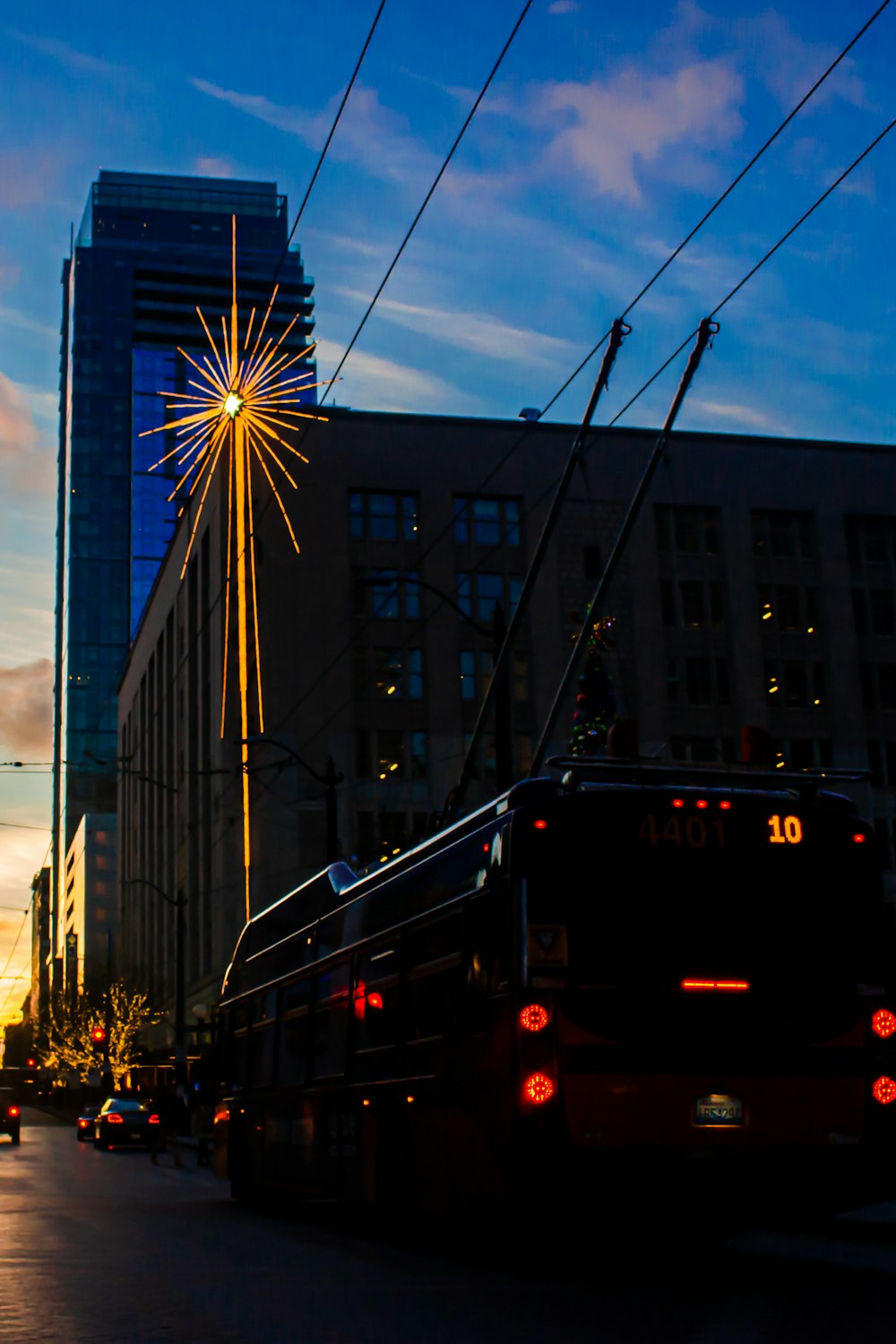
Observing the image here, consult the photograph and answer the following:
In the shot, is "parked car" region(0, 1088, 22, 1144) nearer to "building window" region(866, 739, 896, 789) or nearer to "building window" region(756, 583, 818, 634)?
"building window" region(756, 583, 818, 634)

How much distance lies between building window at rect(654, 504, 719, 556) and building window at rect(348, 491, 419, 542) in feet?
34.0

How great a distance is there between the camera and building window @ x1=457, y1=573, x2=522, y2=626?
66.4 m

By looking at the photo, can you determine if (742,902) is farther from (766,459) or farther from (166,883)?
(166,883)

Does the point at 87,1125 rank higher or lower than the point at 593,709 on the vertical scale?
lower

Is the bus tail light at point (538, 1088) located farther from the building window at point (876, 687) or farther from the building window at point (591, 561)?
the building window at point (876, 687)

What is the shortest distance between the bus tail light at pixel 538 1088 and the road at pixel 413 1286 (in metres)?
0.81

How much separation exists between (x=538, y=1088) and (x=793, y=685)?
5968cm

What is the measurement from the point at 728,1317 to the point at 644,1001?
2107 millimetres

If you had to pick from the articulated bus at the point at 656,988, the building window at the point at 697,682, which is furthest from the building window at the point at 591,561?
the articulated bus at the point at 656,988

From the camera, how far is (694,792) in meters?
11.5

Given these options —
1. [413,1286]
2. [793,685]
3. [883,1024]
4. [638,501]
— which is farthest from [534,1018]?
[793,685]

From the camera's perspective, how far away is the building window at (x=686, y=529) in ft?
229

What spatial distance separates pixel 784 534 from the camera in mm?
70938

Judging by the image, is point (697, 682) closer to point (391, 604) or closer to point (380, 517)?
point (391, 604)
